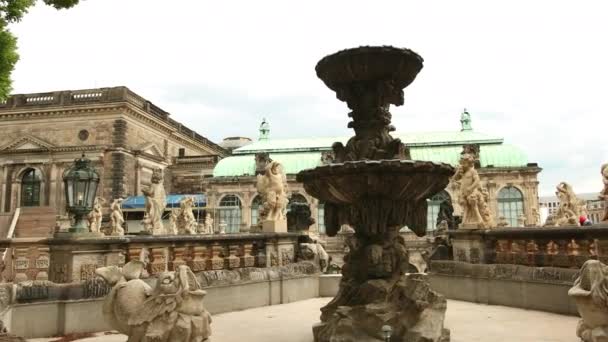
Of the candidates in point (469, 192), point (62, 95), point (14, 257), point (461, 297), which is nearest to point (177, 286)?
point (14, 257)

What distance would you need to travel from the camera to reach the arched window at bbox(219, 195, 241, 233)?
124ft

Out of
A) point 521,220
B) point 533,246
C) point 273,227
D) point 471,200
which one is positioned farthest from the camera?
point 521,220

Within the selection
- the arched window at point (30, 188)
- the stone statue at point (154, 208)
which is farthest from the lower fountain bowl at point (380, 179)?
the arched window at point (30, 188)

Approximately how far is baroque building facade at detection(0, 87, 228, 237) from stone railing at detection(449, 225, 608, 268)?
112 feet

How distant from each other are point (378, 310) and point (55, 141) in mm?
41694

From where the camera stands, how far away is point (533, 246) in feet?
28.6

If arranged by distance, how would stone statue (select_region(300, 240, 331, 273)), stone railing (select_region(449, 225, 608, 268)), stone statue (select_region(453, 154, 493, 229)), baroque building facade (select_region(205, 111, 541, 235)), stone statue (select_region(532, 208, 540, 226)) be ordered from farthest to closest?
baroque building facade (select_region(205, 111, 541, 235)) → stone statue (select_region(532, 208, 540, 226)) → stone statue (select_region(300, 240, 331, 273)) → stone statue (select_region(453, 154, 493, 229)) → stone railing (select_region(449, 225, 608, 268))

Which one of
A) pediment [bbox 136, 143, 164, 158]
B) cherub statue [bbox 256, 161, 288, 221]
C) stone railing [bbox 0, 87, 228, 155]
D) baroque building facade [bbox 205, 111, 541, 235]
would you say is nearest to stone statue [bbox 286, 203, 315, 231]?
cherub statue [bbox 256, 161, 288, 221]

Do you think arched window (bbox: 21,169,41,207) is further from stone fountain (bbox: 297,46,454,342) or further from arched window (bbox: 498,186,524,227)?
stone fountain (bbox: 297,46,454,342)

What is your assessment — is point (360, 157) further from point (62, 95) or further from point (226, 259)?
point (62, 95)

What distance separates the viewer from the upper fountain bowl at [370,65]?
6.18 meters

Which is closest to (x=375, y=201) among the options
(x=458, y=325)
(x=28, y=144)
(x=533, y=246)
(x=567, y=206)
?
(x=458, y=325)

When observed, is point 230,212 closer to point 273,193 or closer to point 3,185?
point 3,185

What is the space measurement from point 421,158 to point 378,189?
3112cm
